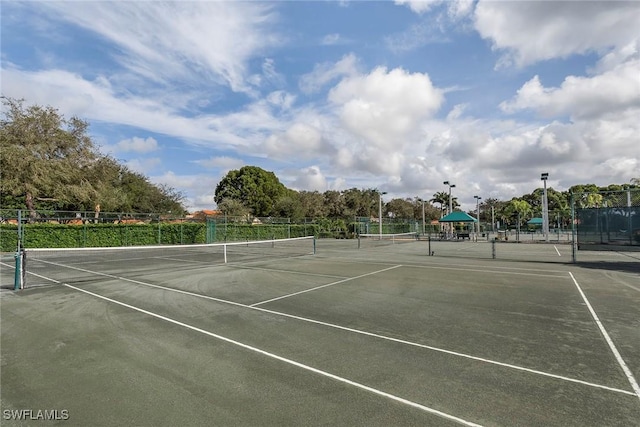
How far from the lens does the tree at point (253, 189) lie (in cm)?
6669

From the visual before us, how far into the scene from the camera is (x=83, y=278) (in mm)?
12523

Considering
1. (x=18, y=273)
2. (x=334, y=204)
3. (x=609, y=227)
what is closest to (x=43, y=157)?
(x=18, y=273)

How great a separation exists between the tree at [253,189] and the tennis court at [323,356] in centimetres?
5678

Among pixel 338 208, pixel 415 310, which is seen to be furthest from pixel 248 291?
pixel 338 208

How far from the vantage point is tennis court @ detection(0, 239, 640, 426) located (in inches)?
139

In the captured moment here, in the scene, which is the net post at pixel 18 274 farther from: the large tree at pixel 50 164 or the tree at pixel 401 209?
the tree at pixel 401 209

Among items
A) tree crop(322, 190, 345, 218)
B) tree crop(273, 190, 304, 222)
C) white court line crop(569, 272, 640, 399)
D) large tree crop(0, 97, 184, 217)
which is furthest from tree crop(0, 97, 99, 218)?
tree crop(322, 190, 345, 218)

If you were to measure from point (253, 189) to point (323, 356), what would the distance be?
63.7m

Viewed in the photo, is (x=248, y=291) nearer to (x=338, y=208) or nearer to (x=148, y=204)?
(x=148, y=204)

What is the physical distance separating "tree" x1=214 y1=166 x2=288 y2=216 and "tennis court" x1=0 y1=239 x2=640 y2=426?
56779 mm

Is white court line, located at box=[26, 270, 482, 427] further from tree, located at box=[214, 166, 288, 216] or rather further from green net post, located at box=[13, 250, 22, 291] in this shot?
tree, located at box=[214, 166, 288, 216]

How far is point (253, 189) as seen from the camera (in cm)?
6694

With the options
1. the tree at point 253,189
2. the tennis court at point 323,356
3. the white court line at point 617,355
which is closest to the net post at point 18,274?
the tennis court at point 323,356

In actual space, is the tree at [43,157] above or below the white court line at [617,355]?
above
